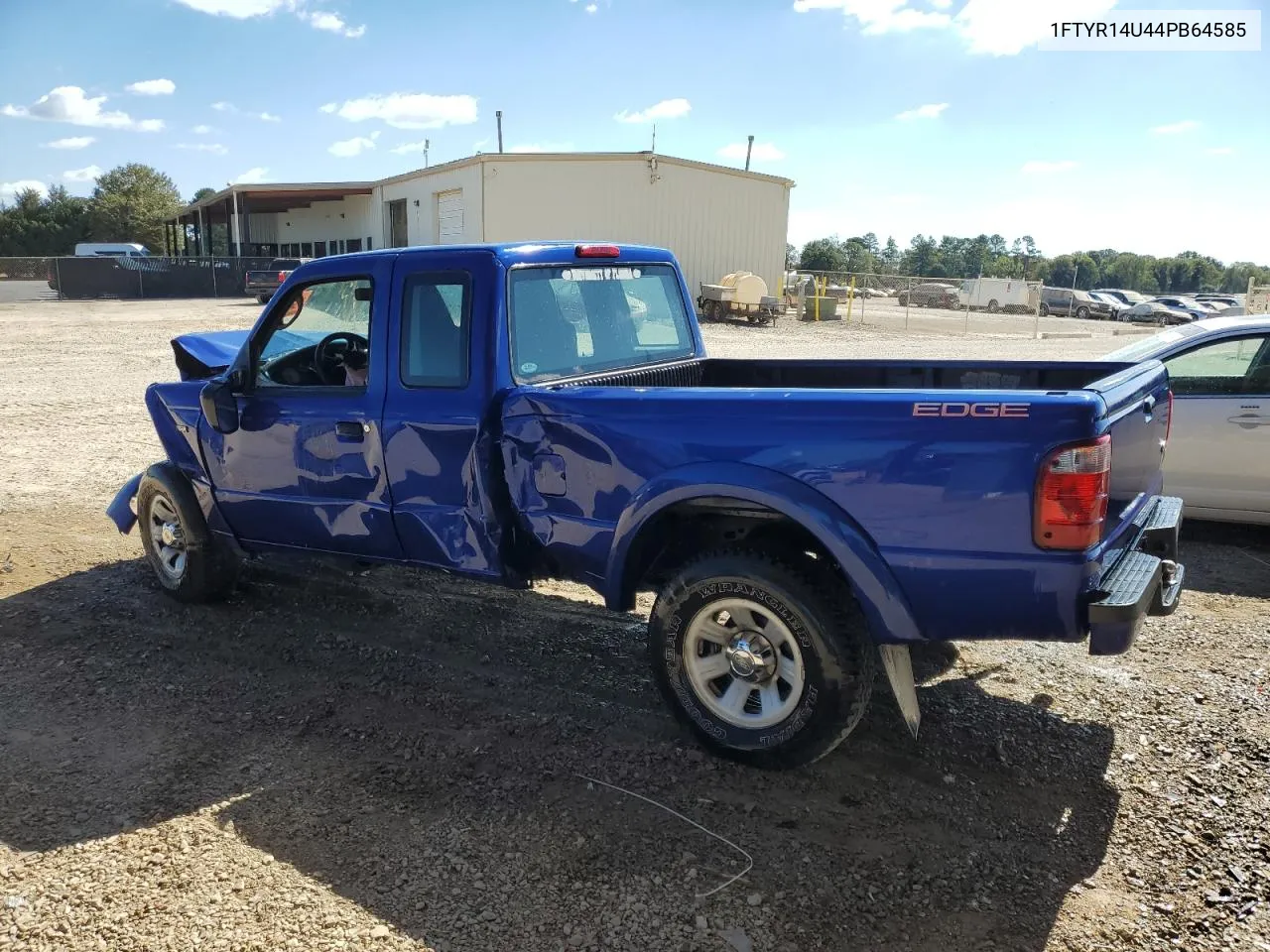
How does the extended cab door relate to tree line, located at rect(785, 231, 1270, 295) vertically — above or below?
below

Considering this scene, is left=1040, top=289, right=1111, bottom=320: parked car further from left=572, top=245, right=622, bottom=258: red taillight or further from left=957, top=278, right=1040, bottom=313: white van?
left=572, top=245, right=622, bottom=258: red taillight

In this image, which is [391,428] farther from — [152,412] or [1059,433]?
[1059,433]

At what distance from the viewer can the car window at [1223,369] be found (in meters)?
6.45

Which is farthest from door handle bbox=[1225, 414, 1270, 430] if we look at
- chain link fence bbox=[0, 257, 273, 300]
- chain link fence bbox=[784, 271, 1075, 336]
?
chain link fence bbox=[0, 257, 273, 300]

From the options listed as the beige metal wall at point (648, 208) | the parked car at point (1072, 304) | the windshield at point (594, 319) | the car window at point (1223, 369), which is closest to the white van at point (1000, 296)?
the parked car at point (1072, 304)

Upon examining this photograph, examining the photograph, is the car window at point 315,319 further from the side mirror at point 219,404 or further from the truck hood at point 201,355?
the truck hood at point 201,355

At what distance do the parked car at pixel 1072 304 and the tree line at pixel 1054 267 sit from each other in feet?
100

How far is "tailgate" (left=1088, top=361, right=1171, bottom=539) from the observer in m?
3.36

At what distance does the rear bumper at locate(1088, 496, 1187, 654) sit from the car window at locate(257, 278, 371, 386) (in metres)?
3.26

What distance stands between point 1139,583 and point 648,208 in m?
31.0

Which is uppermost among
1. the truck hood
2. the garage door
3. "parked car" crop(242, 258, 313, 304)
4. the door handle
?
the garage door

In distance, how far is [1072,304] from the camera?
163 ft

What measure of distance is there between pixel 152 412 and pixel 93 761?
2.39 meters

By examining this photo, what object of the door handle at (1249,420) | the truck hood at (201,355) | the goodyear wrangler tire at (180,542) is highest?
the truck hood at (201,355)
